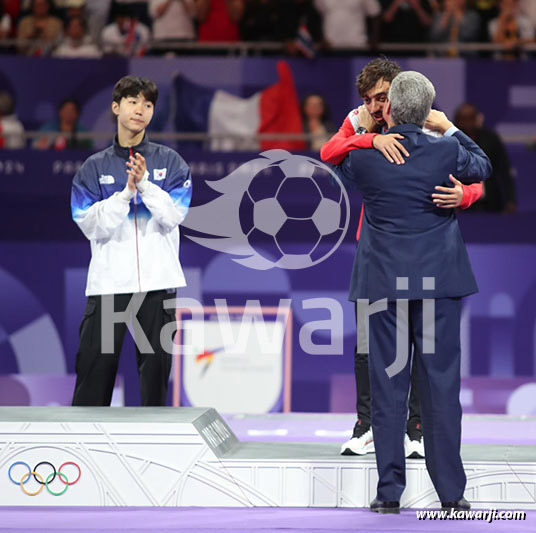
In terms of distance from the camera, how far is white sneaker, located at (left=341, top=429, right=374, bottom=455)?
4.40 m

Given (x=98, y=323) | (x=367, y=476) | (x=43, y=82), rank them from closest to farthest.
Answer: (x=367, y=476) → (x=98, y=323) → (x=43, y=82)

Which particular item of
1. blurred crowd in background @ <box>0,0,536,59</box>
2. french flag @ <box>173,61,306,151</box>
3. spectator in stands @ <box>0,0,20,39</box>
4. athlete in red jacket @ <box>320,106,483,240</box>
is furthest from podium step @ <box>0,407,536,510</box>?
spectator in stands @ <box>0,0,20,39</box>

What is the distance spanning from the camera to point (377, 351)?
393 centimetres

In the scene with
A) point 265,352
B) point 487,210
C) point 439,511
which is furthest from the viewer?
point 487,210

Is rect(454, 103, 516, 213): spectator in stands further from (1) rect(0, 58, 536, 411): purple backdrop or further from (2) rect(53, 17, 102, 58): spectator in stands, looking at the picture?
(2) rect(53, 17, 102, 58): spectator in stands

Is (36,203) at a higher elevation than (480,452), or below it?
higher

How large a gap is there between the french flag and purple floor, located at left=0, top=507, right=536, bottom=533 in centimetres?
548

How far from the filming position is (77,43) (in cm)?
988

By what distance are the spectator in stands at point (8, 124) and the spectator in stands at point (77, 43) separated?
0.79 metres

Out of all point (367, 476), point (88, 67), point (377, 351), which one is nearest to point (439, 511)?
point (367, 476)

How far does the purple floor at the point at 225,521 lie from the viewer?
372 centimetres

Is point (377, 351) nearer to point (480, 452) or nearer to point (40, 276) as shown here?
point (480, 452)

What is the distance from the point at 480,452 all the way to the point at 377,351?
2.79 ft

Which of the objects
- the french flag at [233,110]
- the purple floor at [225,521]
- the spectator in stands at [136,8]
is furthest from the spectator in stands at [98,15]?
the purple floor at [225,521]
